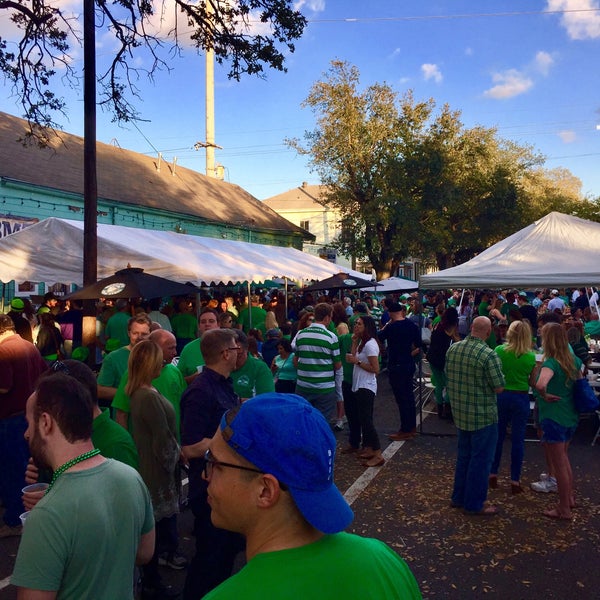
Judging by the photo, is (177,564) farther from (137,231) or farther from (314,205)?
(314,205)

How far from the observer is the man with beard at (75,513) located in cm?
186

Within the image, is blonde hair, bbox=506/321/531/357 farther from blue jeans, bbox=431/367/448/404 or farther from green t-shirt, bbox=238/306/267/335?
green t-shirt, bbox=238/306/267/335

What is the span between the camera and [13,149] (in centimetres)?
1823

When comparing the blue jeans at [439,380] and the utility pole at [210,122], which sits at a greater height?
the utility pole at [210,122]

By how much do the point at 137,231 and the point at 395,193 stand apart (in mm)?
19798

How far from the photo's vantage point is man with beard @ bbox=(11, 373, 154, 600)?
1.86 metres

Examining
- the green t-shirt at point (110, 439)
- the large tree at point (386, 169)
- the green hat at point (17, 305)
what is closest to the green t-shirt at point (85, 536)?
A: the green t-shirt at point (110, 439)

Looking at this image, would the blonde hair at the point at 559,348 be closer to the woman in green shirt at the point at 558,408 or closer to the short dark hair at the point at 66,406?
the woman in green shirt at the point at 558,408

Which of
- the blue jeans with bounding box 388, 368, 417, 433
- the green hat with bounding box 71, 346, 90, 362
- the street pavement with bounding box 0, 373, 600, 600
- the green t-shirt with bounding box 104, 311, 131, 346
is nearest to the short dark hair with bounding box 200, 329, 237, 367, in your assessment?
the street pavement with bounding box 0, 373, 600, 600

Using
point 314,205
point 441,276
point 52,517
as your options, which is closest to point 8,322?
point 52,517

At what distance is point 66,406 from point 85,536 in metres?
0.46

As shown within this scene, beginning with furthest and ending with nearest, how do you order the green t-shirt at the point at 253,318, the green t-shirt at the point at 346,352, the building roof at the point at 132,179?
the building roof at the point at 132,179 < the green t-shirt at the point at 253,318 < the green t-shirt at the point at 346,352

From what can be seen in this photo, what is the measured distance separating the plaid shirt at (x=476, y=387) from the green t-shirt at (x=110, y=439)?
3613 mm

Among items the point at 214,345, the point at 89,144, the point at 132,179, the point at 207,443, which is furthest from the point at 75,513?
the point at 132,179
